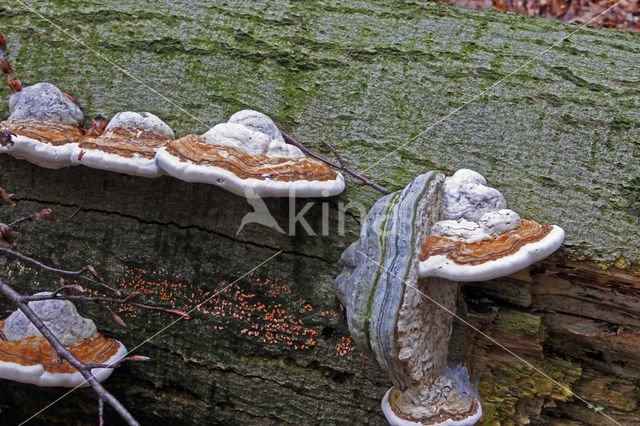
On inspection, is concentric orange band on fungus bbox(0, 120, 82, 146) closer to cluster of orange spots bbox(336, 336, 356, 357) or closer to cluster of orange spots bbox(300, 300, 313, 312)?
cluster of orange spots bbox(300, 300, 313, 312)

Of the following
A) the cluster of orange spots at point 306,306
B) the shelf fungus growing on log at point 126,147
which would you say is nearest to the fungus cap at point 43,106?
the shelf fungus growing on log at point 126,147

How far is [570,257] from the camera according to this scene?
2148mm

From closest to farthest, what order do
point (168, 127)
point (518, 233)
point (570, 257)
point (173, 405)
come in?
1. point (518, 233)
2. point (570, 257)
3. point (168, 127)
4. point (173, 405)

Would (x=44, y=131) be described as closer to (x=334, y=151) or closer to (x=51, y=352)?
(x=51, y=352)

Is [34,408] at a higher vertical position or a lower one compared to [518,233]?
lower

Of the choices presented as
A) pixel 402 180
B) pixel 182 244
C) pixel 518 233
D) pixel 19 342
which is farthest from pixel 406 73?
pixel 19 342

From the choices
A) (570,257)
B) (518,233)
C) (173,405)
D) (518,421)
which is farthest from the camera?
(173,405)

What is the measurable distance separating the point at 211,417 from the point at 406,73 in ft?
6.46

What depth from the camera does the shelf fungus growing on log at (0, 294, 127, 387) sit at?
7.39 ft

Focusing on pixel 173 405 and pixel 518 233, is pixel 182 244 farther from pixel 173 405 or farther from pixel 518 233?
pixel 518 233

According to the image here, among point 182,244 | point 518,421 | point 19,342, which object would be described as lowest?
point 518,421

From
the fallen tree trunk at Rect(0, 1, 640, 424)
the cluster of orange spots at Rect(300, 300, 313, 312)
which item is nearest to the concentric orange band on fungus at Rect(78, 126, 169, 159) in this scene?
the fallen tree trunk at Rect(0, 1, 640, 424)

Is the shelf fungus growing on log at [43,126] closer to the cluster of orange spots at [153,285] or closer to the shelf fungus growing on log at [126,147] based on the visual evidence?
the shelf fungus growing on log at [126,147]

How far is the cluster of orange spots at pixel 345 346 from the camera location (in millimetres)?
2402
